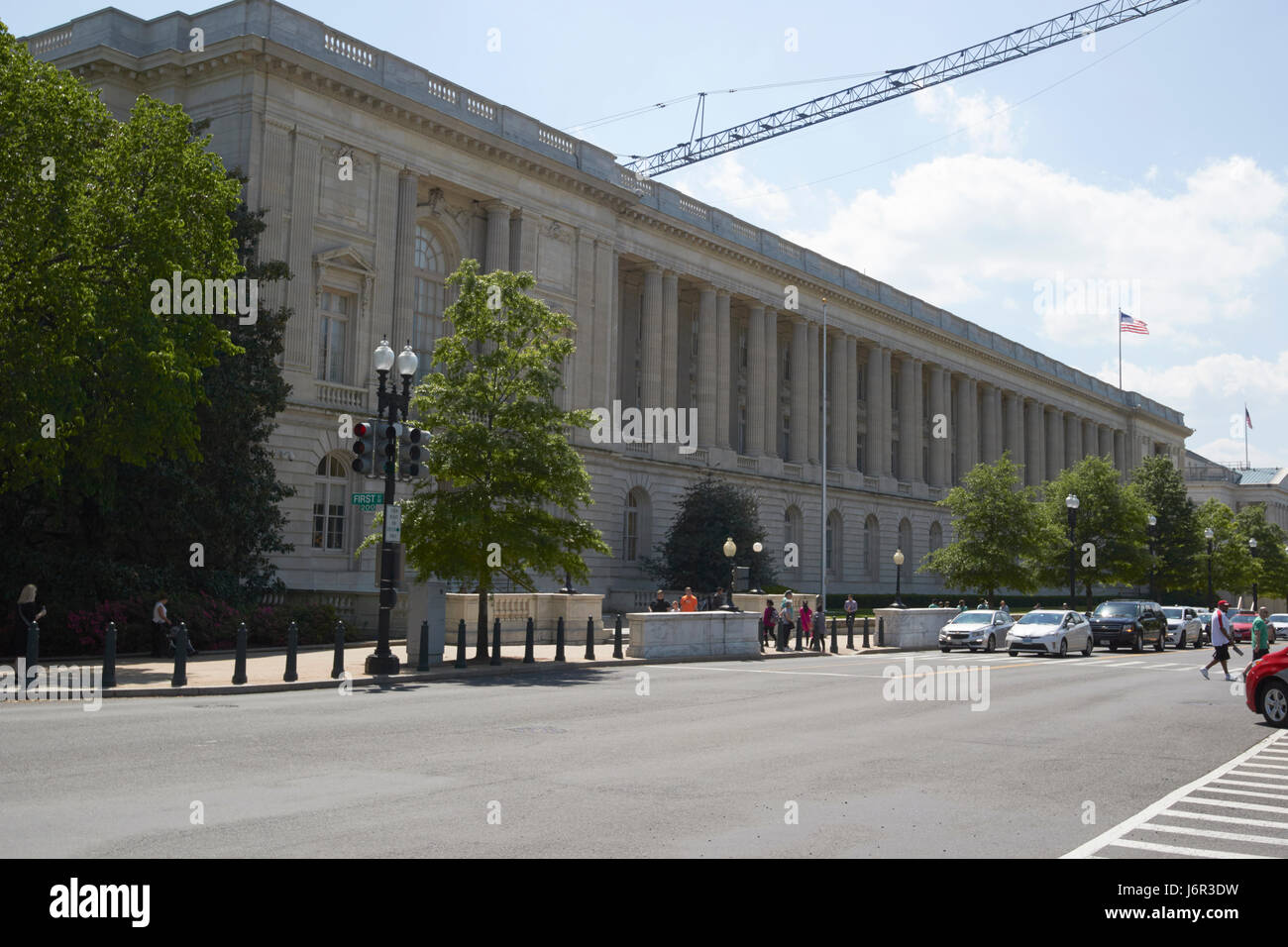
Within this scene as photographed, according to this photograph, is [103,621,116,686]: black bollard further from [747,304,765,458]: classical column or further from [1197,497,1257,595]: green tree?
[1197,497,1257,595]: green tree

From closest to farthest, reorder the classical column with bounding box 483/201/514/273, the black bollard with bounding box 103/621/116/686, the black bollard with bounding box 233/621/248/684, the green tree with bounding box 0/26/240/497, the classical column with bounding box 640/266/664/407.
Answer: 1. the black bollard with bounding box 103/621/116/686
2. the black bollard with bounding box 233/621/248/684
3. the green tree with bounding box 0/26/240/497
4. the classical column with bounding box 483/201/514/273
5. the classical column with bounding box 640/266/664/407

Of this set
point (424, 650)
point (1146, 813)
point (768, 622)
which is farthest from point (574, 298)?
point (1146, 813)

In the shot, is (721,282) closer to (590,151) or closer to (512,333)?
(590,151)

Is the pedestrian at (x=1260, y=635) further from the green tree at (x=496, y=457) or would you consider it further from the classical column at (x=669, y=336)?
the classical column at (x=669, y=336)

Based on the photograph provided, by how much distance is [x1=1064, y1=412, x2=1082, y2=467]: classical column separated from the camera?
357ft

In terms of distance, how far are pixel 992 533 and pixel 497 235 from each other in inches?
1124

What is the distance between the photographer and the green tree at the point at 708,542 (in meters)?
55.8

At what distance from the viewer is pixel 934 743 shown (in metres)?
14.3

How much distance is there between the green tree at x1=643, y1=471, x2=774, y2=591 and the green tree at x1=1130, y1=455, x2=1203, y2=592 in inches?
1484

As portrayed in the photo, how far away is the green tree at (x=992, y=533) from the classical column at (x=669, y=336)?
626 inches

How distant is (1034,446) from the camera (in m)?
102

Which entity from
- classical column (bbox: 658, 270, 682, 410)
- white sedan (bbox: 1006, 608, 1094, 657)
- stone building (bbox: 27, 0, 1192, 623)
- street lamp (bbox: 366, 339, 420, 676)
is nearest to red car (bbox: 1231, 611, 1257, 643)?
stone building (bbox: 27, 0, 1192, 623)

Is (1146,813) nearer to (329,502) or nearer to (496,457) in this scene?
(496,457)
